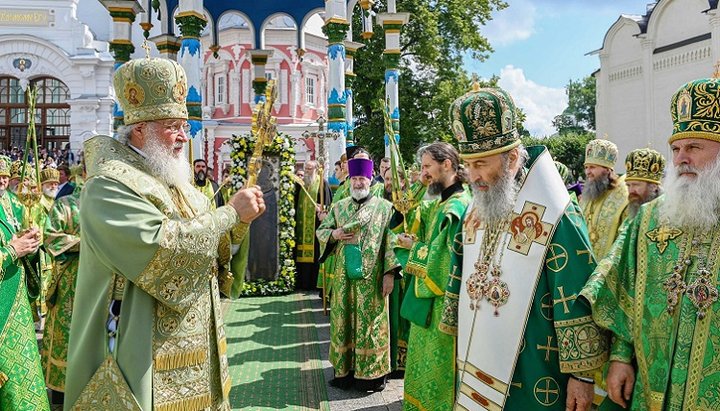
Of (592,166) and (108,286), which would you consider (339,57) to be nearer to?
(592,166)

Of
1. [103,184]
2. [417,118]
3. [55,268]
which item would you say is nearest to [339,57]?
[55,268]

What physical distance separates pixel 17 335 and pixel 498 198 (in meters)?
2.79

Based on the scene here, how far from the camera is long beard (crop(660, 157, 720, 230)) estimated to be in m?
2.49

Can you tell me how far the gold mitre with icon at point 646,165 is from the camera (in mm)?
5199

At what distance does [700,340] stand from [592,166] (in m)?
3.95

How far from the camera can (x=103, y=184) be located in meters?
2.55

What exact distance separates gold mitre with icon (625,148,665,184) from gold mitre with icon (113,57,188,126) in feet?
12.9

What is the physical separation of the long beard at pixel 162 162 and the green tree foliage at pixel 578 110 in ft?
243

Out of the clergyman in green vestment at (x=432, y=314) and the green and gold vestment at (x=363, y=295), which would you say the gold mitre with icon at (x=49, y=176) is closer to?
the green and gold vestment at (x=363, y=295)

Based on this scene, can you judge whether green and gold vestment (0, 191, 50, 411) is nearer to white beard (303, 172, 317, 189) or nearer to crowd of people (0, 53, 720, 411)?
crowd of people (0, 53, 720, 411)

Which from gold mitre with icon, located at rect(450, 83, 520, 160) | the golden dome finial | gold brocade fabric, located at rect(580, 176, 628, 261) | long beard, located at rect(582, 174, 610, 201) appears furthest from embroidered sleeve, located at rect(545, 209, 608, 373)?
long beard, located at rect(582, 174, 610, 201)

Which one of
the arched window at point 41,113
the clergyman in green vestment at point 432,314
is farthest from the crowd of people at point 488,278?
the arched window at point 41,113

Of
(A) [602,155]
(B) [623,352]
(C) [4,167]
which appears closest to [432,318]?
(B) [623,352]

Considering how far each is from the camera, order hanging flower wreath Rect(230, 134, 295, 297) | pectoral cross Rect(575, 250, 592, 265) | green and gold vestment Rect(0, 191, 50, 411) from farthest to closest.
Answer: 1. hanging flower wreath Rect(230, 134, 295, 297)
2. green and gold vestment Rect(0, 191, 50, 411)
3. pectoral cross Rect(575, 250, 592, 265)
